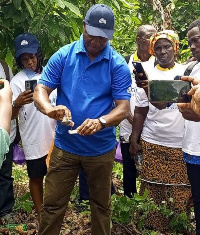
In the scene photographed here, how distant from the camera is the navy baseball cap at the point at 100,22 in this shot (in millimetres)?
3398

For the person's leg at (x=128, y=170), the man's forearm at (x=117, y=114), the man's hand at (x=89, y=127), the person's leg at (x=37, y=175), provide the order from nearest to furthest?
the man's hand at (x=89, y=127) < the man's forearm at (x=117, y=114) < the person's leg at (x=37, y=175) < the person's leg at (x=128, y=170)

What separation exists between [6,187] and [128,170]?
1.29 m

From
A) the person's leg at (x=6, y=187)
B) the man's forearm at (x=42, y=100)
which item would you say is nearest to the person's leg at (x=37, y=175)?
the person's leg at (x=6, y=187)

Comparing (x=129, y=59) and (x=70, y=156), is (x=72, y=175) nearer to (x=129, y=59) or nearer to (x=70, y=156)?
(x=70, y=156)

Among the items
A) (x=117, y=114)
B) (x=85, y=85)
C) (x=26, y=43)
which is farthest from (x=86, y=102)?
(x=26, y=43)

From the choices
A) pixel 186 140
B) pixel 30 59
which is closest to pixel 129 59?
pixel 30 59

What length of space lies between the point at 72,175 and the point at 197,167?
995 millimetres

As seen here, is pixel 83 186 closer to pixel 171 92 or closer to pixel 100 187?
pixel 100 187

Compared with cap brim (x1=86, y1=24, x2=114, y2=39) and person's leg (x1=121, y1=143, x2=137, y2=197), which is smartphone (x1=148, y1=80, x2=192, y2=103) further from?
person's leg (x1=121, y1=143, x2=137, y2=197)

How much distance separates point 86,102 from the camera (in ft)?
11.3

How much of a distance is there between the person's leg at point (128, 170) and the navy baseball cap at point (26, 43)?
4.51 feet

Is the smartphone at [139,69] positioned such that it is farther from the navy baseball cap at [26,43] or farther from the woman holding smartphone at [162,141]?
the navy baseball cap at [26,43]

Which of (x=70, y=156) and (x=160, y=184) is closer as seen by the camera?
(x=70, y=156)

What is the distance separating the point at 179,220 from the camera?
4.22m
